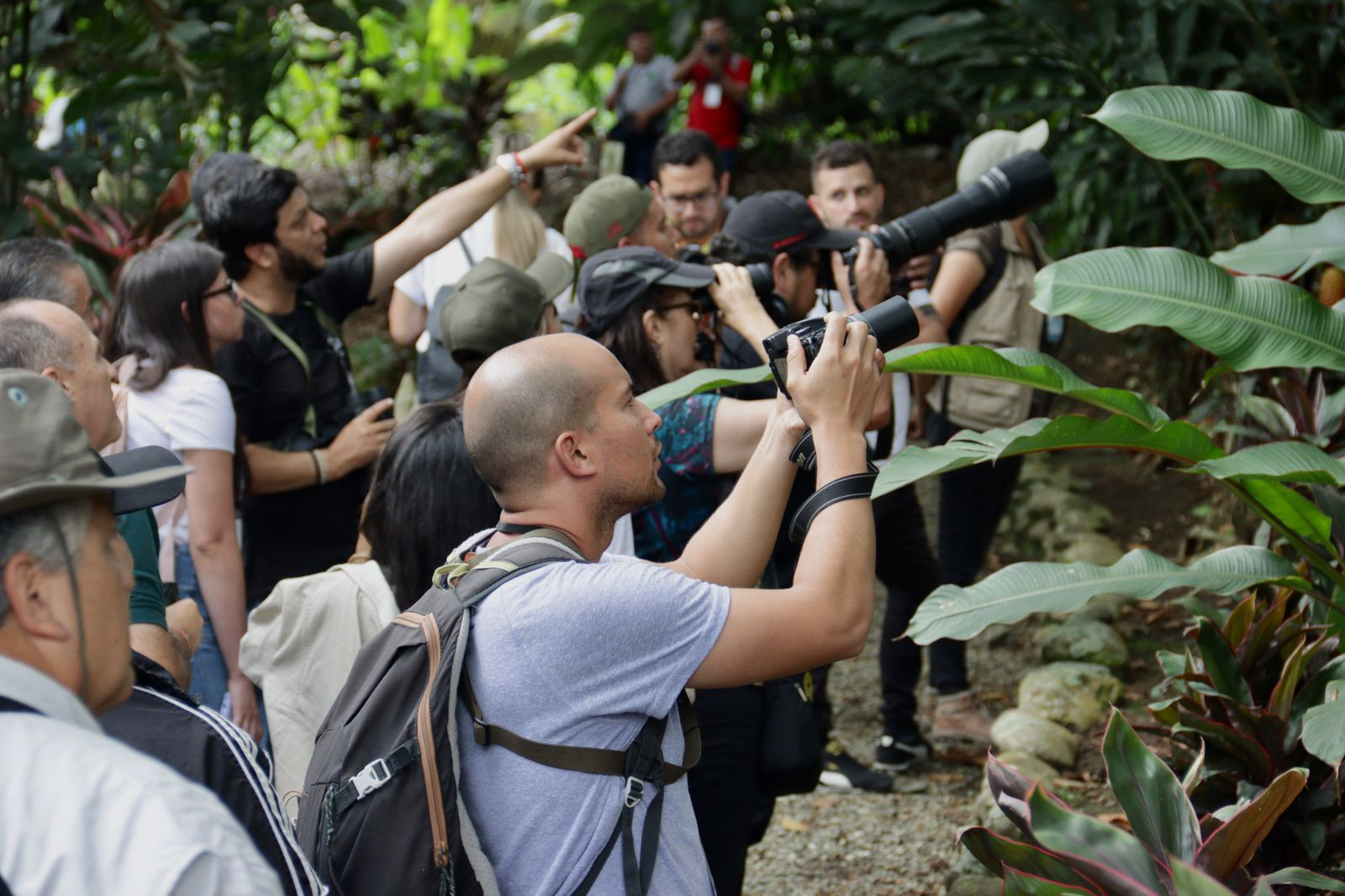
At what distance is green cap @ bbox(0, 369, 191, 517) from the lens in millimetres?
1126

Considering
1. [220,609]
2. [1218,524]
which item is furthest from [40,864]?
[1218,524]

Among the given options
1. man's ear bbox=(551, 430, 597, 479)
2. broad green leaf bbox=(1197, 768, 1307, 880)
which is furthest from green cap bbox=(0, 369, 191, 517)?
broad green leaf bbox=(1197, 768, 1307, 880)

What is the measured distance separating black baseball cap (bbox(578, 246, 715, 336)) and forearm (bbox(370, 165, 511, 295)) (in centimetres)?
82

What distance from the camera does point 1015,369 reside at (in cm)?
256

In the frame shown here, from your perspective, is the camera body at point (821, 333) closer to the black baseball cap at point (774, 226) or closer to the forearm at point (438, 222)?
the black baseball cap at point (774, 226)

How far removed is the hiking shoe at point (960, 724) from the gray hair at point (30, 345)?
122 inches

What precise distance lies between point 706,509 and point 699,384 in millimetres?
393

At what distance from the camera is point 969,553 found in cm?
425

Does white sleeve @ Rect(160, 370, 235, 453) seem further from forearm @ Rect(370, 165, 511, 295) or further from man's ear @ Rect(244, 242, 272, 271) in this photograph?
forearm @ Rect(370, 165, 511, 295)

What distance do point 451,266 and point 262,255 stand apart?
0.80 m

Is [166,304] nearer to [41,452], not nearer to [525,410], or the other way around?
[525,410]

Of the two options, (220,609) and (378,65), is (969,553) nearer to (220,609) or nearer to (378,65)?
(220,609)

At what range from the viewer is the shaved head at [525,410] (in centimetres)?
175

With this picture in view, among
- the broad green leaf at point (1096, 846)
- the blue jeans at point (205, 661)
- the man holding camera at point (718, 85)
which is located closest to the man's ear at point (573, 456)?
the broad green leaf at point (1096, 846)
